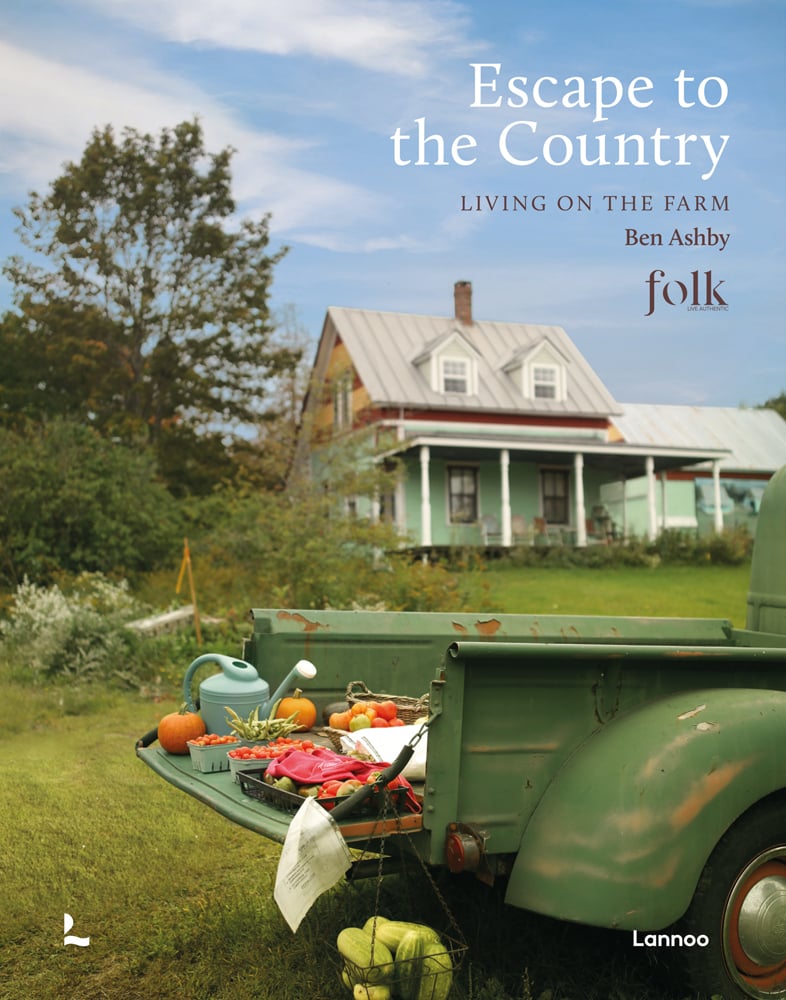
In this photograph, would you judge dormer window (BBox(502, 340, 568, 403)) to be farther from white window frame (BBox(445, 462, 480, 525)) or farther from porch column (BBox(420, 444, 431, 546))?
porch column (BBox(420, 444, 431, 546))

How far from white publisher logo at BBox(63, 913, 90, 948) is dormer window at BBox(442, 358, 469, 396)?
76.5ft

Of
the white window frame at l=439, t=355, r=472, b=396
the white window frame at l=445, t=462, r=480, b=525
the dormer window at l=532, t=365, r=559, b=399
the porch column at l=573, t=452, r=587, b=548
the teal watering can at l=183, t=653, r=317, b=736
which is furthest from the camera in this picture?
the dormer window at l=532, t=365, r=559, b=399

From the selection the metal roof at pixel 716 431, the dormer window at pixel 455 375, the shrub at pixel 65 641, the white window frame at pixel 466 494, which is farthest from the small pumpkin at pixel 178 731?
the metal roof at pixel 716 431

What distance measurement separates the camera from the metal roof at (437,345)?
2653 centimetres

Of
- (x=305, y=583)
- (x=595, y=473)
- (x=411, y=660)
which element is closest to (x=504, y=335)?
(x=595, y=473)

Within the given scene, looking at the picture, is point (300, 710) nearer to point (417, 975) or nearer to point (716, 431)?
point (417, 975)

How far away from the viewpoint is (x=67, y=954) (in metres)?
4.12

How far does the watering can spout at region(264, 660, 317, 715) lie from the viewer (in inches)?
162

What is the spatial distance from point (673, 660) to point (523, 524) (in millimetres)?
23437

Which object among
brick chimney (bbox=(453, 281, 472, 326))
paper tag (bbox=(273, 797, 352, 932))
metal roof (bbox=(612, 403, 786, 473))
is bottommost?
paper tag (bbox=(273, 797, 352, 932))

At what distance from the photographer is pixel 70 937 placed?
4.24 meters

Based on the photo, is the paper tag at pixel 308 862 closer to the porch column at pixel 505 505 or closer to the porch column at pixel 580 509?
the porch column at pixel 505 505

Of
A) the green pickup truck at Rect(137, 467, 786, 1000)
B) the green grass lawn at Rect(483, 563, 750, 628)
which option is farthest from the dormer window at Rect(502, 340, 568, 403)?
the green pickup truck at Rect(137, 467, 786, 1000)

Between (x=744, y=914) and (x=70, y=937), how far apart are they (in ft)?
8.83
